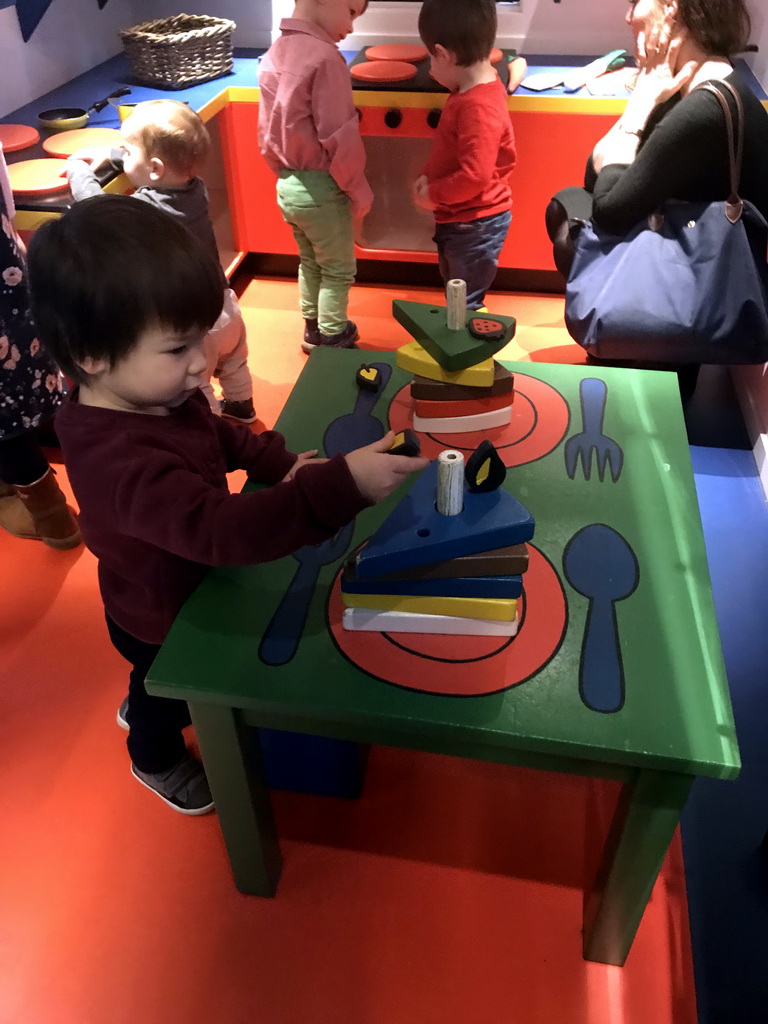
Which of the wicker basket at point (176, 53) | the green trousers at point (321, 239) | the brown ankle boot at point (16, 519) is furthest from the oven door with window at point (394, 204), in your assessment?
the brown ankle boot at point (16, 519)

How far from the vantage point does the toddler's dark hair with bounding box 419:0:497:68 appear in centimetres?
166

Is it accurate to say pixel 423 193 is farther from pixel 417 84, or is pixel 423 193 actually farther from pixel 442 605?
pixel 442 605

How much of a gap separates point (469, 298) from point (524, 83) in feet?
2.21

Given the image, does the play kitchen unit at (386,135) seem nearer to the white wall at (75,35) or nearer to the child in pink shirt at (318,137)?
the white wall at (75,35)

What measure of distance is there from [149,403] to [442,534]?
0.33 m

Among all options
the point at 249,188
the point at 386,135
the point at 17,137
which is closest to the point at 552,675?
the point at 17,137

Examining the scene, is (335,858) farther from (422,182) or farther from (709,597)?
(422,182)

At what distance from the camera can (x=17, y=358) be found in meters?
1.42

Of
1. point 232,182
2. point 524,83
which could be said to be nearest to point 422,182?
point 524,83

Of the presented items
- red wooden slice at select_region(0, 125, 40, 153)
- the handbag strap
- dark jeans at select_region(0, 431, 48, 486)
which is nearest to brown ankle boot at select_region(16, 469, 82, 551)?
dark jeans at select_region(0, 431, 48, 486)

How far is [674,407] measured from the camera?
3.83 feet

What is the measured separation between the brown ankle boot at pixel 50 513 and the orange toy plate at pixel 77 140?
756mm

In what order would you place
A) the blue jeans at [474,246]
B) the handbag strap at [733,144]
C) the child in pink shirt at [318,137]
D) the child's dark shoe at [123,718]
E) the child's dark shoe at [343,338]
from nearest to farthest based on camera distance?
the child's dark shoe at [123,718] < the handbag strap at [733,144] < the child in pink shirt at [318,137] < the blue jeans at [474,246] < the child's dark shoe at [343,338]

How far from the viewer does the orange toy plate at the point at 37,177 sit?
1.63 m
